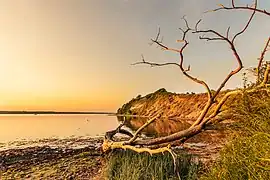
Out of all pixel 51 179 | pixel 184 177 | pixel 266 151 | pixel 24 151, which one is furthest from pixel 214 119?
pixel 24 151

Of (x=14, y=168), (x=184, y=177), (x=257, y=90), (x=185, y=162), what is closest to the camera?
(x=257, y=90)

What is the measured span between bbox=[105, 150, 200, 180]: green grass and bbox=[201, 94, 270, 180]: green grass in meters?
2.18

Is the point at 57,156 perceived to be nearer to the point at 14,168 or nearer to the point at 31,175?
the point at 14,168

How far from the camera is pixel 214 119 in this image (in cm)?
649

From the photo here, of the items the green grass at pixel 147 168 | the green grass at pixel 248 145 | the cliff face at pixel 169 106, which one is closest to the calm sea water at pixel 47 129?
the cliff face at pixel 169 106

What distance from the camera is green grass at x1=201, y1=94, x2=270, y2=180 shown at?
331 cm

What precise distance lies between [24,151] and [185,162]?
9455mm

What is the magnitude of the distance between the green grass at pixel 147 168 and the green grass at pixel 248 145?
7.14 feet

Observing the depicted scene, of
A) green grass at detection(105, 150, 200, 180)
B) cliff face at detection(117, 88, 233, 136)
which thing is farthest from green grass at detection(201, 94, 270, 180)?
cliff face at detection(117, 88, 233, 136)

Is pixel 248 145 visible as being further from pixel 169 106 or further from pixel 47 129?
pixel 169 106

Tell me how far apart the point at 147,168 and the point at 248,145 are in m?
3.72

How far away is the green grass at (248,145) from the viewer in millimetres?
→ 3309

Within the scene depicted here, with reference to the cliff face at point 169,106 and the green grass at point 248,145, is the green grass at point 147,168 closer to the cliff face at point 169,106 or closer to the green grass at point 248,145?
the green grass at point 248,145

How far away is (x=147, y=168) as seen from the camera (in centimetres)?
712
